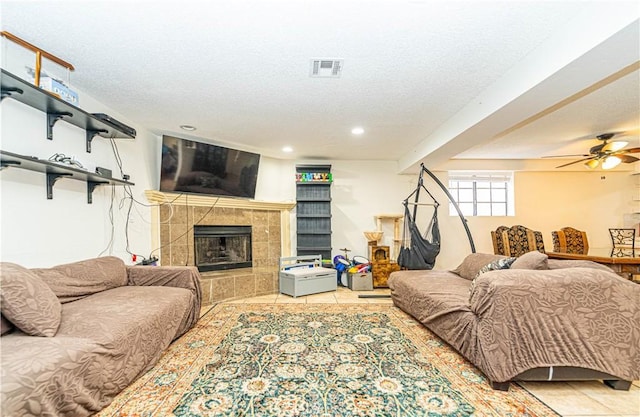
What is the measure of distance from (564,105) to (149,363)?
4212 millimetres

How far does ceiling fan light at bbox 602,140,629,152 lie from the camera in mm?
3881

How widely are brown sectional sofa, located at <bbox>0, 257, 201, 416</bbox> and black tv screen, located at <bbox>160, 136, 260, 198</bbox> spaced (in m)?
1.52

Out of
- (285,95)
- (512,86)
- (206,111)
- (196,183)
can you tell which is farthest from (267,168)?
(512,86)

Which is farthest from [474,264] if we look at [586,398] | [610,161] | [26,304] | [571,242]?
[26,304]

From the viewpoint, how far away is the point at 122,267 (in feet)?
9.07

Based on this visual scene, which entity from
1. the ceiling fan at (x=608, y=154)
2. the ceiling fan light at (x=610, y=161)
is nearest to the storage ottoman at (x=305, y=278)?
the ceiling fan at (x=608, y=154)

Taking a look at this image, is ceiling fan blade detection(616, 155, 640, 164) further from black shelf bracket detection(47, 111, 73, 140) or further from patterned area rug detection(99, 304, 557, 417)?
black shelf bracket detection(47, 111, 73, 140)

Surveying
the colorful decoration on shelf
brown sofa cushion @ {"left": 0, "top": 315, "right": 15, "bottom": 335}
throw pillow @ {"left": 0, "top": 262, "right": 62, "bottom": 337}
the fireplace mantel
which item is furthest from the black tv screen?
brown sofa cushion @ {"left": 0, "top": 315, "right": 15, "bottom": 335}

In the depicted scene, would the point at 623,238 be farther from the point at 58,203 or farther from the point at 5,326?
the point at 58,203

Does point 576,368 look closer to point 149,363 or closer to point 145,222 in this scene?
point 149,363

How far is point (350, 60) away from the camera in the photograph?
2.10m

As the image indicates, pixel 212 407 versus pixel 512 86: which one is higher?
pixel 512 86

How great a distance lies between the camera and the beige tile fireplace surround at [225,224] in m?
3.77

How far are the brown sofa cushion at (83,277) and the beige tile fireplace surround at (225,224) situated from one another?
1.01 m
